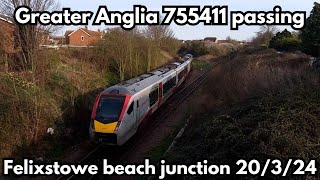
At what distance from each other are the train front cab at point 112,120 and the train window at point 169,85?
7.86m

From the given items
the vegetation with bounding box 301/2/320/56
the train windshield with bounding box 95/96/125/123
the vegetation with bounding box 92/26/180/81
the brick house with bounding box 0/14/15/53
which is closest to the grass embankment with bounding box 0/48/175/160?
the brick house with bounding box 0/14/15/53

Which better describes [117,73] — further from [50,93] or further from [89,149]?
[89,149]

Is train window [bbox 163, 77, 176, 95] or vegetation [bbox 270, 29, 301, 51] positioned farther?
vegetation [bbox 270, 29, 301, 51]

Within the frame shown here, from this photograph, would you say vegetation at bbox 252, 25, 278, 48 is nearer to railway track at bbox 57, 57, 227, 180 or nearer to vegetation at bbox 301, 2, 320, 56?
vegetation at bbox 301, 2, 320, 56

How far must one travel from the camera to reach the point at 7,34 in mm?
19391

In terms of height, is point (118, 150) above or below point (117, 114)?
below

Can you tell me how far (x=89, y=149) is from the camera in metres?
14.7

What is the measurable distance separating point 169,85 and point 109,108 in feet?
34.1

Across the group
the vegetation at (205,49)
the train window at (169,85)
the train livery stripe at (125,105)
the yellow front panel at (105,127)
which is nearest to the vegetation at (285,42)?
the train window at (169,85)

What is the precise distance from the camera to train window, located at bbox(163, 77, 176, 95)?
72.0 ft

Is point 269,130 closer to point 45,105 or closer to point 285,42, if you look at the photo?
point 45,105

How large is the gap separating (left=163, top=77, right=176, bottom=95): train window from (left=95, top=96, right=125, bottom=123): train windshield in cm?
795

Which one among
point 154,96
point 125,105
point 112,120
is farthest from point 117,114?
point 154,96

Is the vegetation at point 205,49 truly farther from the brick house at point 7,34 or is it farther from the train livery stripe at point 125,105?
the train livery stripe at point 125,105
